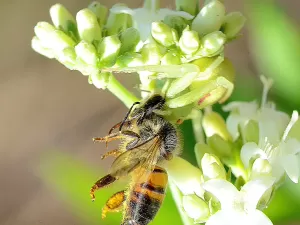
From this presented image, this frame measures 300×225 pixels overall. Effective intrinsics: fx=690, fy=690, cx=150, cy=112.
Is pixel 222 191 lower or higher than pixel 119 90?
lower

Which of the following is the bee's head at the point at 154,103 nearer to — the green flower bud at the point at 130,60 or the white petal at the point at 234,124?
the green flower bud at the point at 130,60

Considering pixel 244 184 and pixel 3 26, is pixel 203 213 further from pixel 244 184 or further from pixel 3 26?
pixel 3 26

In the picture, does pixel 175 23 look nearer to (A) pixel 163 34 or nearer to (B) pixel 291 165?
(A) pixel 163 34

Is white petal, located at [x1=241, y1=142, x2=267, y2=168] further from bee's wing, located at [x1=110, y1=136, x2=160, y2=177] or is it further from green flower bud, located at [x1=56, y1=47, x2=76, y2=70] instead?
green flower bud, located at [x1=56, y1=47, x2=76, y2=70]

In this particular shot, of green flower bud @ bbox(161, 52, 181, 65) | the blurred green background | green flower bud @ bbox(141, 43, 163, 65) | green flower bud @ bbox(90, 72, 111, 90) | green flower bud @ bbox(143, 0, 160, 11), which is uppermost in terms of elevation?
green flower bud @ bbox(143, 0, 160, 11)

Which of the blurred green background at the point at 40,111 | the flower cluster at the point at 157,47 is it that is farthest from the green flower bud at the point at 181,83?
the blurred green background at the point at 40,111

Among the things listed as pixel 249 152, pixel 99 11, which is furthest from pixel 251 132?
pixel 99 11

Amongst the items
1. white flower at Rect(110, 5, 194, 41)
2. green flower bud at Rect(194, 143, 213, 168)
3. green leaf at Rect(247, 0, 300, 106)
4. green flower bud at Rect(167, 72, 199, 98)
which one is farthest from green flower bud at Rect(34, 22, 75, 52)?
green leaf at Rect(247, 0, 300, 106)
